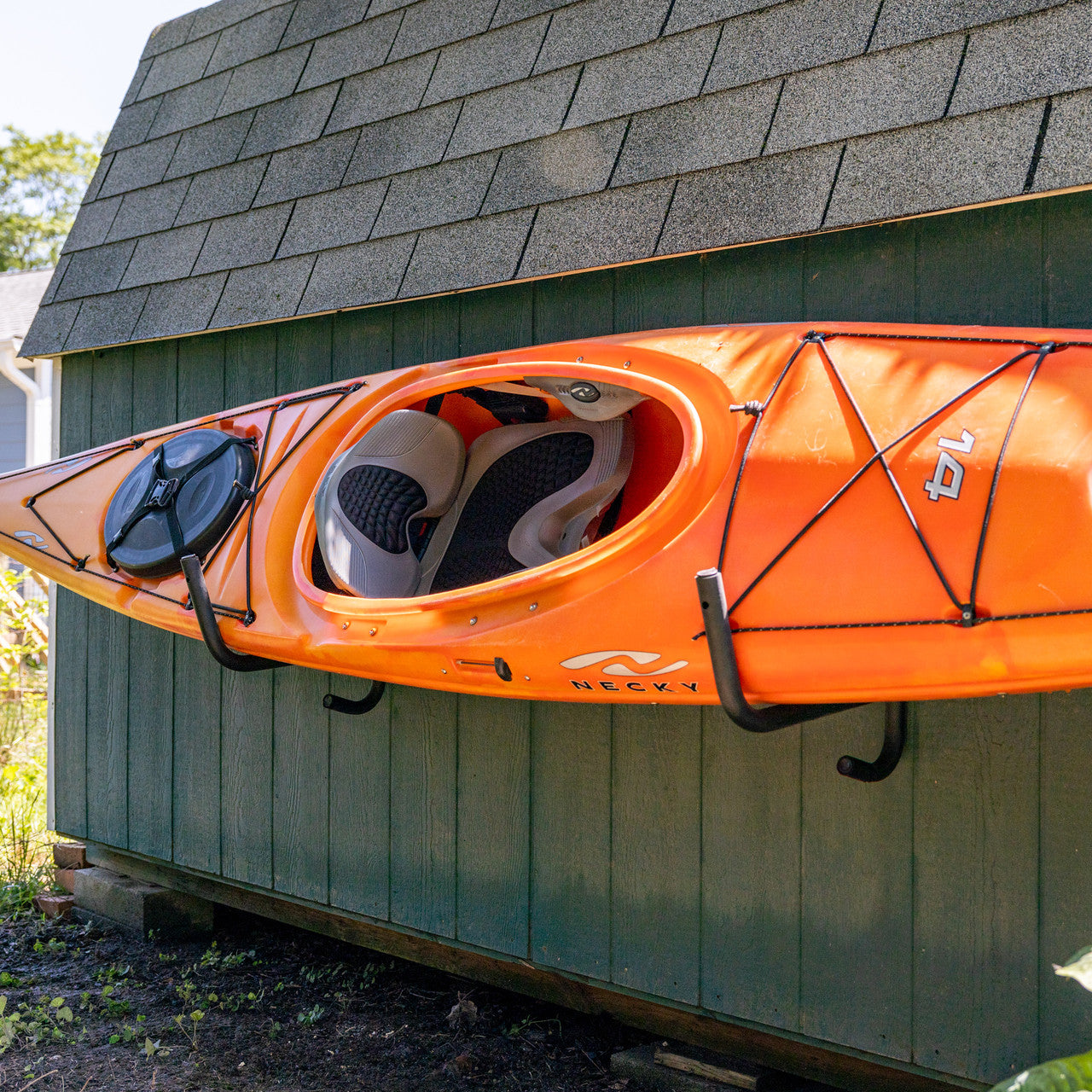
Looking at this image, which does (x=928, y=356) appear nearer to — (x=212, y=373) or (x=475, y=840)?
(x=475, y=840)

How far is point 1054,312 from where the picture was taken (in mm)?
1964

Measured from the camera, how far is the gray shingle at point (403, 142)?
2959 mm

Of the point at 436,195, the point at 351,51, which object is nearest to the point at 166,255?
the point at 351,51

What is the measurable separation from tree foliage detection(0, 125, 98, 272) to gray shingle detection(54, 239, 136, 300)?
19.0 metres

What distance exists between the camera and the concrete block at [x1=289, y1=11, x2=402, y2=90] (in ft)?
10.6

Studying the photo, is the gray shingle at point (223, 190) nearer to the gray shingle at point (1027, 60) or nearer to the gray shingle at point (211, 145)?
the gray shingle at point (211, 145)

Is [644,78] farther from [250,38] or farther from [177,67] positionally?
[177,67]

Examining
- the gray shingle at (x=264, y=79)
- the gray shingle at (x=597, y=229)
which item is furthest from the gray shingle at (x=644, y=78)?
the gray shingle at (x=264, y=79)

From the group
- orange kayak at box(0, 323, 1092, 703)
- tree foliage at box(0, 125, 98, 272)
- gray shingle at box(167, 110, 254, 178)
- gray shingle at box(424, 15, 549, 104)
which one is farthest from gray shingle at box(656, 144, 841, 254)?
tree foliage at box(0, 125, 98, 272)

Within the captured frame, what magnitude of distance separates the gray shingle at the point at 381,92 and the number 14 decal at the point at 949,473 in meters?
2.08

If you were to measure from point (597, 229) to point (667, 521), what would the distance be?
3.22 ft

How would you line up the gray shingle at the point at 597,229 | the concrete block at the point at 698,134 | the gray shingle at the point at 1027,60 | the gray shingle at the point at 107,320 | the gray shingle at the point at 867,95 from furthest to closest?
the gray shingle at the point at 107,320
the gray shingle at the point at 597,229
the concrete block at the point at 698,134
the gray shingle at the point at 867,95
the gray shingle at the point at 1027,60

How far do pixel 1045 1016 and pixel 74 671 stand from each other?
338cm

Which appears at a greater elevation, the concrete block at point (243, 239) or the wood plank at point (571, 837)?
the concrete block at point (243, 239)
